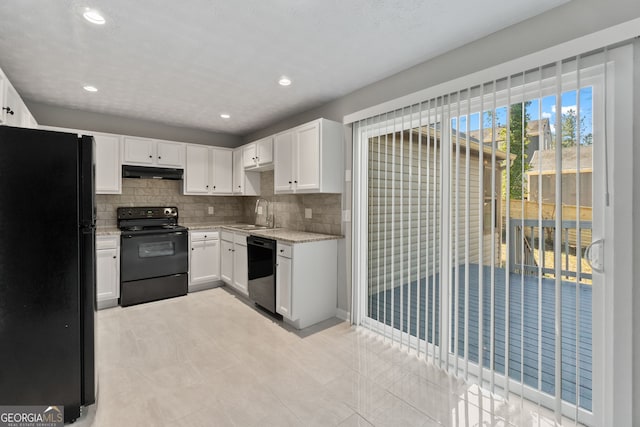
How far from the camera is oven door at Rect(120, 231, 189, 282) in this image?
3.73 m

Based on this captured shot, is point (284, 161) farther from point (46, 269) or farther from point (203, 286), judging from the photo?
point (46, 269)

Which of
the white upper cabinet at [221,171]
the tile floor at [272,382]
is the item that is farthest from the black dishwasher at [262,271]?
the white upper cabinet at [221,171]

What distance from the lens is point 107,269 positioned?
3.64 m

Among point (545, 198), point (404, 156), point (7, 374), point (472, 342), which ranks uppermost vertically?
point (404, 156)

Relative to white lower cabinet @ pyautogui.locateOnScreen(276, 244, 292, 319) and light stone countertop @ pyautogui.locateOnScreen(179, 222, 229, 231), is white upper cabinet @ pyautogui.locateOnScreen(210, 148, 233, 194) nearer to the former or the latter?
light stone countertop @ pyautogui.locateOnScreen(179, 222, 229, 231)

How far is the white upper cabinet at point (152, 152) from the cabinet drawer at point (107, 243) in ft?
3.37

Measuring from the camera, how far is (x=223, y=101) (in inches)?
138

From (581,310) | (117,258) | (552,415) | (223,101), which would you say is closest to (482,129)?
(581,310)

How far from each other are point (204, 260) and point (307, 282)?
2000mm

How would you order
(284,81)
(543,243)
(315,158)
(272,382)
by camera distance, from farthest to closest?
(315,158) → (284,81) → (272,382) → (543,243)

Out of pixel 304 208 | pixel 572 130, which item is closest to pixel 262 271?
pixel 304 208

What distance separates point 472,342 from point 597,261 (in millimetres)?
1185

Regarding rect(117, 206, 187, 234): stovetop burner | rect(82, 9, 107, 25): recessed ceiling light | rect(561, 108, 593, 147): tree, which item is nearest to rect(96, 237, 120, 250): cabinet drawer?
rect(117, 206, 187, 234): stovetop burner

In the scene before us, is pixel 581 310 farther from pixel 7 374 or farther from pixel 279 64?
pixel 7 374
